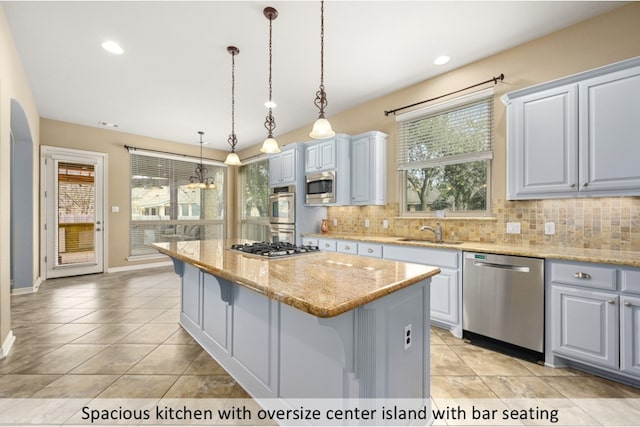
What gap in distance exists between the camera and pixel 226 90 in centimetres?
373

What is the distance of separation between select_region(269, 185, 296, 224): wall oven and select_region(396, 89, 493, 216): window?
1779mm

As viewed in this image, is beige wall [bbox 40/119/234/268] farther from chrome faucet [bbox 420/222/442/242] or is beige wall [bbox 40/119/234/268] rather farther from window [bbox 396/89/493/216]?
chrome faucet [bbox 420/222/442/242]

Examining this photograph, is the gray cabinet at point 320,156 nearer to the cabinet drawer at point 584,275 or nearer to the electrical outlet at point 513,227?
the electrical outlet at point 513,227

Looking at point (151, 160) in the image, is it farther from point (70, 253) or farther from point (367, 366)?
point (367, 366)

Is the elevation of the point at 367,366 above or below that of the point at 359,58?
below

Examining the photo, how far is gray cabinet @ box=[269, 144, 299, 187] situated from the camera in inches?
183

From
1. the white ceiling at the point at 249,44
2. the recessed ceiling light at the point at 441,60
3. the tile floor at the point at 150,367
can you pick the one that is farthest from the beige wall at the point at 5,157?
the recessed ceiling light at the point at 441,60

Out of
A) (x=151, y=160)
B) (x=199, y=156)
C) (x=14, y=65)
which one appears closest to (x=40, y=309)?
(x=14, y=65)

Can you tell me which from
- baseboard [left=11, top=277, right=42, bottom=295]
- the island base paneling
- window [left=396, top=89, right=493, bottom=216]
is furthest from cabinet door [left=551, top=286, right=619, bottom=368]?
baseboard [left=11, top=277, right=42, bottom=295]

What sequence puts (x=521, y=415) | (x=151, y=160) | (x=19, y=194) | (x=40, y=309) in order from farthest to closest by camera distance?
(x=151, y=160)
(x=19, y=194)
(x=40, y=309)
(x=521, y=415)

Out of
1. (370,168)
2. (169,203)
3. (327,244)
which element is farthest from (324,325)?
(169,203)

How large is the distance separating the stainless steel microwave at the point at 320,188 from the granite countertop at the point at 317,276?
7.16ft

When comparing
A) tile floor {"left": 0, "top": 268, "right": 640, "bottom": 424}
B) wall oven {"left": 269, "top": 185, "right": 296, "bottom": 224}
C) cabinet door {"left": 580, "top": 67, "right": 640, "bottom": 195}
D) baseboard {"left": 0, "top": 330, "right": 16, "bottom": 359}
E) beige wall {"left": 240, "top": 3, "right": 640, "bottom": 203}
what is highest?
beige wall {"left": 240, "top": 3, "right": 640, "bottom": 203}

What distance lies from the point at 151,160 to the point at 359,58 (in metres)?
5.07
